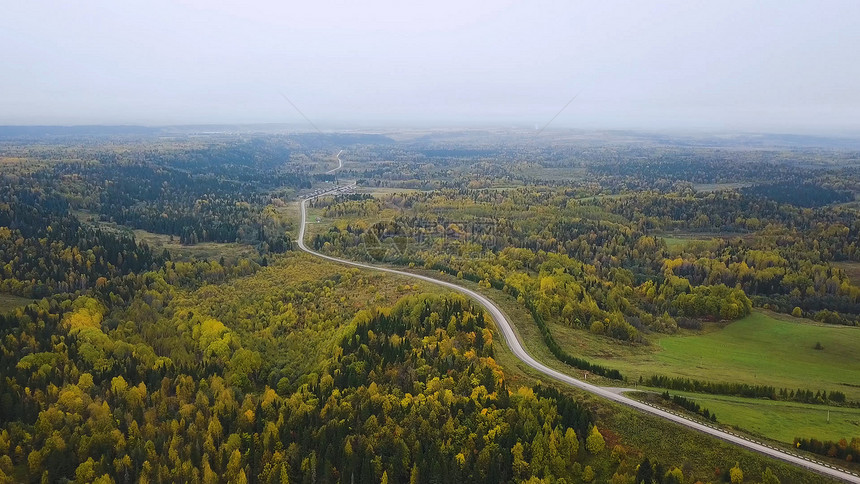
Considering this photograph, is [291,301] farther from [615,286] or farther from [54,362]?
[615,286]

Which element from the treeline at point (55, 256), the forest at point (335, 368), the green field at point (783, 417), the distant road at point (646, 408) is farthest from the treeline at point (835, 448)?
the treeline at point (55, 256)

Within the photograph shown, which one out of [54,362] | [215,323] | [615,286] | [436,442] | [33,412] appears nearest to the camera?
[436,442]

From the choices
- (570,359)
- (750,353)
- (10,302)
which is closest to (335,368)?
(570,359)

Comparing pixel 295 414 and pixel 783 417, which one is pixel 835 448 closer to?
pixel 783 417

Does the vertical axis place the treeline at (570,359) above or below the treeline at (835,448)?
below

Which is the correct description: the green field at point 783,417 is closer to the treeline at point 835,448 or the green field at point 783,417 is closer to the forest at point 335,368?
the treeline at point 835,448

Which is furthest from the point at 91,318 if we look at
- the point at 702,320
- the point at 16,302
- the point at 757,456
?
the point at 702,320
